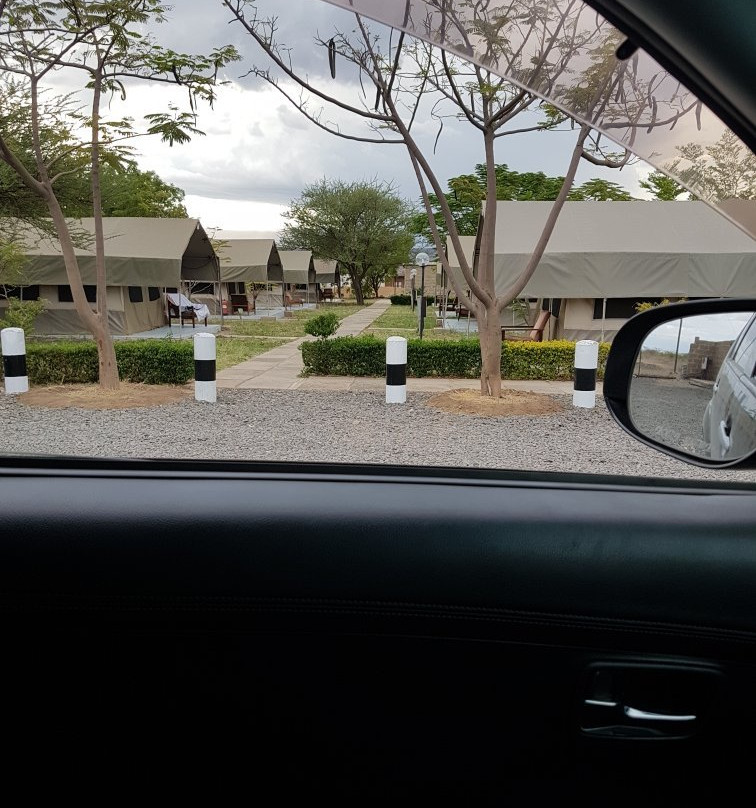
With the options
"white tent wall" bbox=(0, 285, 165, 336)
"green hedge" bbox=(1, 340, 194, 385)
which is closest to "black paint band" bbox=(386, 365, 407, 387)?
"green hedge" bbox=(1, 340, 194, 385)

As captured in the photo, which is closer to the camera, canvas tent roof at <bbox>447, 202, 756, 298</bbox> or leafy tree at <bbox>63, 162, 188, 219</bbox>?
canvas tent roof at <bbox>447, 202, 756, 298</bbox>

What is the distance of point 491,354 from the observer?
8562 millimetres

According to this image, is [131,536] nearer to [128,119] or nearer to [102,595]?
[102,595]

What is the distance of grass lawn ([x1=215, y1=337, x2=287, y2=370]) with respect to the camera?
41.0 ft

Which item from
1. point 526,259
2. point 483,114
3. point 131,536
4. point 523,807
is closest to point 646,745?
point 523,807

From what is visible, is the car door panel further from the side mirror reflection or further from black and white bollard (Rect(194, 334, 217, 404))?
black and white bollard (Rect(194, 334, 217, 404))

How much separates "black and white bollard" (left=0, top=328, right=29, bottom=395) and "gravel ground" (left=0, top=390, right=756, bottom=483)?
35cm

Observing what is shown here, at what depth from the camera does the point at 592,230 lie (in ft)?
41.3

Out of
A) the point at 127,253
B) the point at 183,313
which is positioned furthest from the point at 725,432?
the point at 183,313

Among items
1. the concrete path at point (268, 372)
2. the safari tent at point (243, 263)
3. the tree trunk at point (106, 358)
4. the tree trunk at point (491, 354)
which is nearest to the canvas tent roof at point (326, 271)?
the safari tent at point (243, 263)

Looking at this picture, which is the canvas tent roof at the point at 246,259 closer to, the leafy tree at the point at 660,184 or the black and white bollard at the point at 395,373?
the black and white bollard at the point at 395,373

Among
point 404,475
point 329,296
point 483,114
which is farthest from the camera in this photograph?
point 329,296

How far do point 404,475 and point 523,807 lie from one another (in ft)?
2.00

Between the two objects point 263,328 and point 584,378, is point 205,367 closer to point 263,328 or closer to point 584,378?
point 584,378
